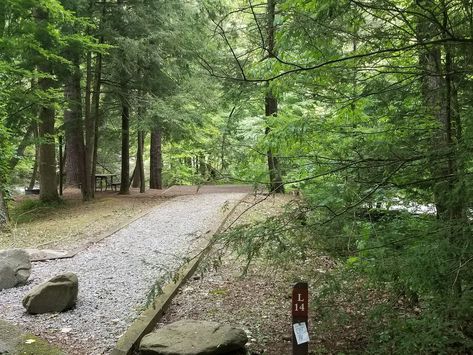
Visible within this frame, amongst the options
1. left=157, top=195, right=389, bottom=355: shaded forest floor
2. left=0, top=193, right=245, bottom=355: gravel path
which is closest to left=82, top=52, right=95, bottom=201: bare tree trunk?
left=0, top=193, right=245, bottom=355: gravel path

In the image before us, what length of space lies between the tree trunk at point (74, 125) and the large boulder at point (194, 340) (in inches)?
398

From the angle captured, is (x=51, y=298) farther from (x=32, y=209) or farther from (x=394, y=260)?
(x=32, y=209)

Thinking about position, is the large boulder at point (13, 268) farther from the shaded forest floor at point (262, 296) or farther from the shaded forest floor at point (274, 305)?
the shaded forest floor at point (274, 305)

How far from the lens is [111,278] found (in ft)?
22.2

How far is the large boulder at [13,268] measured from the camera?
6.55 meters

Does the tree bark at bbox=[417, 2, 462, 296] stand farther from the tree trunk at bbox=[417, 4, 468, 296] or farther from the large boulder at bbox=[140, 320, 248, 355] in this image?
the large boulder at bbox=[140, 320, 248, 355]

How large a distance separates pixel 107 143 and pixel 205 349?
677 inches

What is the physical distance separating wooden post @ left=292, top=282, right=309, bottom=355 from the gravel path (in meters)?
0.95

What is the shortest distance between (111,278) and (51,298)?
129 centimetres

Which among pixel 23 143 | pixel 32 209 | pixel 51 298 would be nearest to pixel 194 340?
pixel 51 298

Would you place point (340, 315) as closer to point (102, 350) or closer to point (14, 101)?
point (102, 350)

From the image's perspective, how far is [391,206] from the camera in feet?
14.5

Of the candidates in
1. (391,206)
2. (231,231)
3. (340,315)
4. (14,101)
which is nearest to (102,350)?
(231,231)

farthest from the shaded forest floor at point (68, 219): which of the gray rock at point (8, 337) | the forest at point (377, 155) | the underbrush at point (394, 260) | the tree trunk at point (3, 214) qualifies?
the underbrush at point (394, 260)
